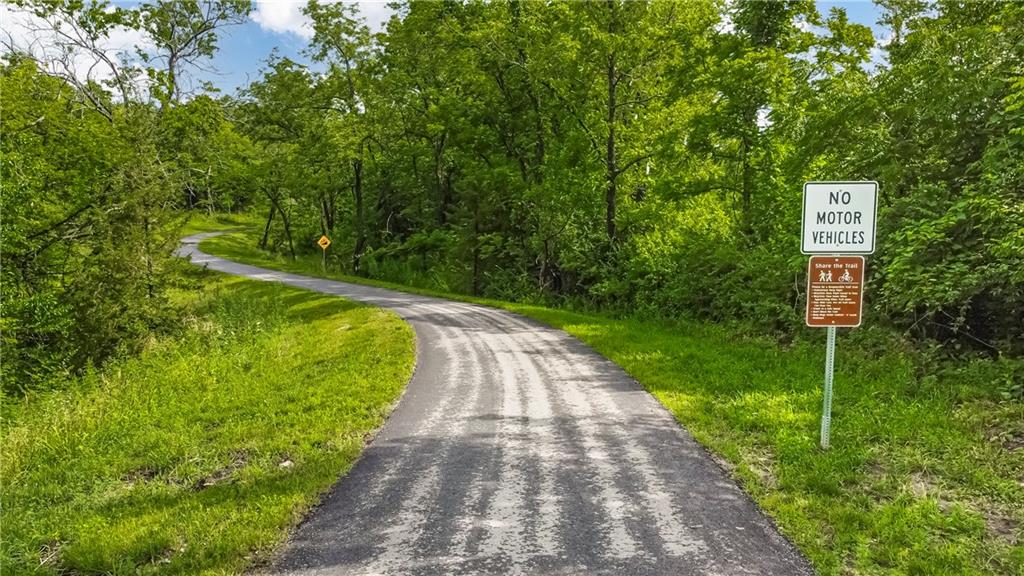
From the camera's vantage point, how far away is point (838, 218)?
600 cm

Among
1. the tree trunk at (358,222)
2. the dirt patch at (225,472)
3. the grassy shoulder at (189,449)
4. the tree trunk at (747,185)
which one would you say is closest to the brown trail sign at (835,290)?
the grassy shoulder at (189,449)

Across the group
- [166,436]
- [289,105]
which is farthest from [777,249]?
[289,105]

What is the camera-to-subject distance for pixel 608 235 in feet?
64.0

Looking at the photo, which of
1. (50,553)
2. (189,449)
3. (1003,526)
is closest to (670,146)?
(1003,526)

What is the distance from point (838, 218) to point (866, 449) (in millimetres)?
2617

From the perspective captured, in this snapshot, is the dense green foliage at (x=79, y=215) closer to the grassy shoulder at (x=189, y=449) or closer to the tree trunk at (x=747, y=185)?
the grassy shoulder at (x=189, y=449)

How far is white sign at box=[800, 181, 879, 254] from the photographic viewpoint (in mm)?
5887

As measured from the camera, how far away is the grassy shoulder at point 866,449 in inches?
173

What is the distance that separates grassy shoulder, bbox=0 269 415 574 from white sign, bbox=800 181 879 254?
19.0 ft

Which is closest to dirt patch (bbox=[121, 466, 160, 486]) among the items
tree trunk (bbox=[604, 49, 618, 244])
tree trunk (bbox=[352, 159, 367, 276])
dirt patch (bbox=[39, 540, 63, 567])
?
dirt patch (bbox=[39, 540, 63, 567])

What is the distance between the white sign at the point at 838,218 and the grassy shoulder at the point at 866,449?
7.55 feet

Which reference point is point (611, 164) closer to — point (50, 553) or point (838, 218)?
point (838, 218)

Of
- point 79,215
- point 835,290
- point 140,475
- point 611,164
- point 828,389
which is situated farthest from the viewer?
point 611,164

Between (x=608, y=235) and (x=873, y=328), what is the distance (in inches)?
402
